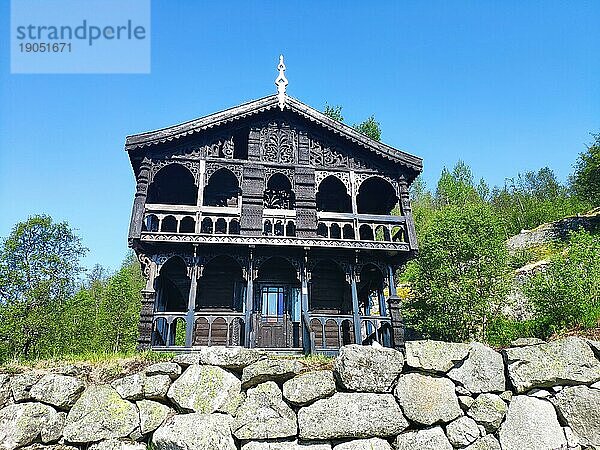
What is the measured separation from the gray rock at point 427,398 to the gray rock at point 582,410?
2.09 m

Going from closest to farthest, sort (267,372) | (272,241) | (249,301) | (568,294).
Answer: (267,372)
(249,301)
(272,241)
(568,294)

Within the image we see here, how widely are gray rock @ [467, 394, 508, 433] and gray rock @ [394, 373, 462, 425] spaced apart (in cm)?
32

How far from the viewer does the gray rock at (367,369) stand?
9422 mm

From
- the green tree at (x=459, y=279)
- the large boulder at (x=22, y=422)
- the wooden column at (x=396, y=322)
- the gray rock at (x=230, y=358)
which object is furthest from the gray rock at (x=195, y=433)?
the green tree at (x=459, y=279)

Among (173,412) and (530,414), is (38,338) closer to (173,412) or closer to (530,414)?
(173,412)

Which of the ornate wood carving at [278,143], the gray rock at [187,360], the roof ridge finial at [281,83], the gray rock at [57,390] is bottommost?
the gray rock at [57,390]

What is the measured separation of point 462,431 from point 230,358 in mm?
4804

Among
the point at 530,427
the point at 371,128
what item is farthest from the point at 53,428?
the point at 371,128

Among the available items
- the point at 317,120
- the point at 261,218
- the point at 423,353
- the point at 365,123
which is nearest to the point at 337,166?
the point at 317,120

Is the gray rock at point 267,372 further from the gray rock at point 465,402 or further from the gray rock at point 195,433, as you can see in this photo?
the gray rock at point 465,402

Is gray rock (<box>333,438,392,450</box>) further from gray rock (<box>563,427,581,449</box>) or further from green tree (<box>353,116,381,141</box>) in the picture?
green tree (<box>353,116,381,141</box>)

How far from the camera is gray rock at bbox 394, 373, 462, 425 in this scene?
9.24 metres

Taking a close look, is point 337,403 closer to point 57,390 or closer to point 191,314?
point 57,390

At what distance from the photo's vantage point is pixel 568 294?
59.9 feet
